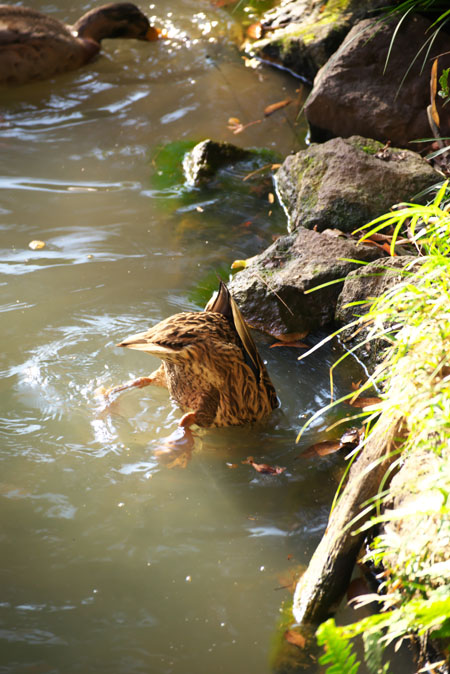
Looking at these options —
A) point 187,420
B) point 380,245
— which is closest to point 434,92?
point 380,245

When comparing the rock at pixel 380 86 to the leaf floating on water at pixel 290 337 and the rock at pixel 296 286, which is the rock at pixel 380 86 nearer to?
the rock at pixel 296 286

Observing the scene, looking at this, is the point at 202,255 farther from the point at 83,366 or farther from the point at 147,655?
the point at 147,655

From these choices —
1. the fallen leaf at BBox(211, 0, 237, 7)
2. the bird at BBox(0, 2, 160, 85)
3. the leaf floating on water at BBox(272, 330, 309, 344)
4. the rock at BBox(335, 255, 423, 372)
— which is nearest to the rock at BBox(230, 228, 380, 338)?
the leaf floating on water at BBox(272, 330, 309, 344)

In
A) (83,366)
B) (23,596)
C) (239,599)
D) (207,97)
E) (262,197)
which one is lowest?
(239,599)

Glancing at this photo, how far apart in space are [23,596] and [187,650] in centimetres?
75

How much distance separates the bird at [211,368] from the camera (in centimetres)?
341

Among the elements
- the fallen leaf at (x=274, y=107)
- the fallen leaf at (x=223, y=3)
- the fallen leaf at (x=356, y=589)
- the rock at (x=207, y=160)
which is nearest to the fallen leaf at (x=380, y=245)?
the rock at (x=207, y=160)

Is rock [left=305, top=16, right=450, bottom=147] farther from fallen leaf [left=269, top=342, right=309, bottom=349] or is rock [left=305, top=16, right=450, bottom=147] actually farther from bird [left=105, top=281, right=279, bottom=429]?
bird [left=105, top=281, right=279, bottom=429]

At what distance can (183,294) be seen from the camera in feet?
15.2

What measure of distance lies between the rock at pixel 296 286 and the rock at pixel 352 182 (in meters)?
0.42

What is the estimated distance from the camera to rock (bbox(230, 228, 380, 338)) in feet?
14.3

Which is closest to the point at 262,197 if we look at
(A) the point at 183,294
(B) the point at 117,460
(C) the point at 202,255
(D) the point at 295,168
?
(D) the point at 295,168

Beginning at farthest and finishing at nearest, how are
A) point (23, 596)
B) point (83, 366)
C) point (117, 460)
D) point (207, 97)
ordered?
point (207, 97) → point (83, 366) → point (117, 460) → point (23, 596)

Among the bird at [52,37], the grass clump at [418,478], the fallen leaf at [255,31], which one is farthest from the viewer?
the fallen leaf at [255,31]
